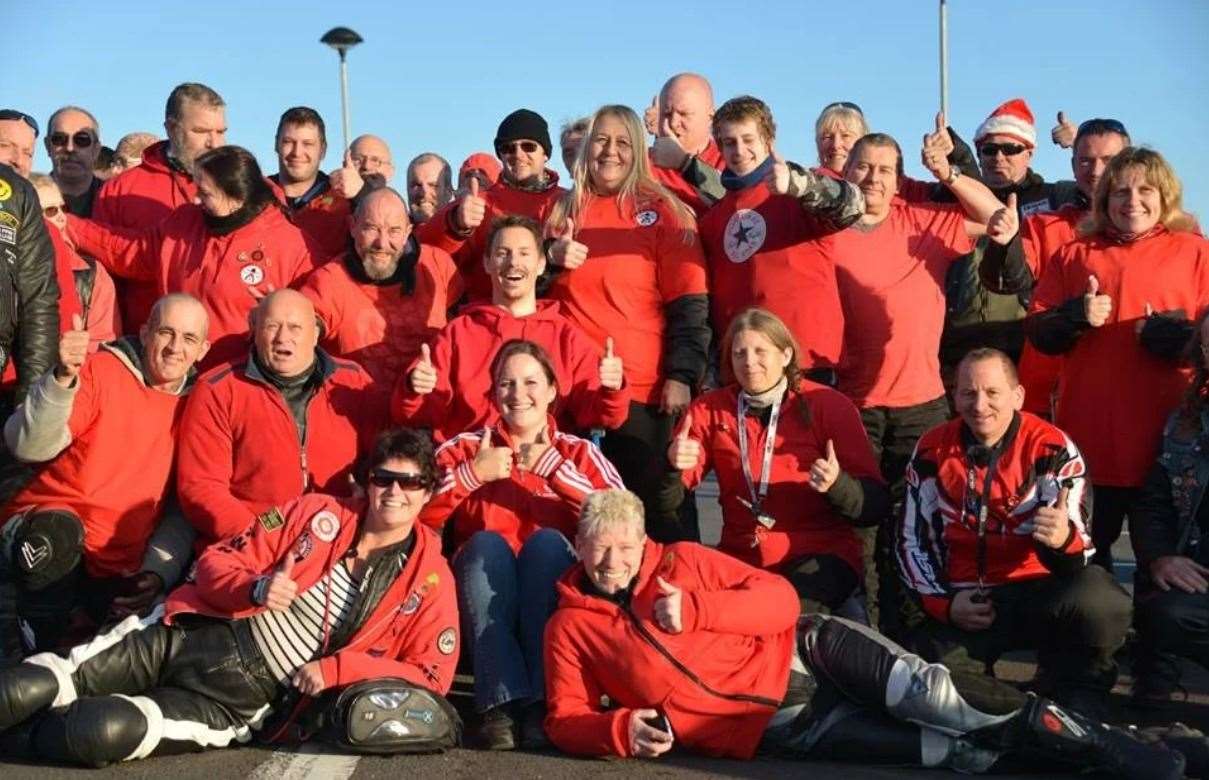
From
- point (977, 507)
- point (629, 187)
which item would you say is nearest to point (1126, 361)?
point (977, 507)

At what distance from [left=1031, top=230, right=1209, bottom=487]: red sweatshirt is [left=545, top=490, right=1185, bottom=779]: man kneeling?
1.76 meters

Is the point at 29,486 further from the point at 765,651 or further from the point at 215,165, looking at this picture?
the point at 765,651

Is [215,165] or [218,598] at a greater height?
[215,165]

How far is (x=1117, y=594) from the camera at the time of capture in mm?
6262

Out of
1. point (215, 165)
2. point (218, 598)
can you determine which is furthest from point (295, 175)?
point (218, 598)

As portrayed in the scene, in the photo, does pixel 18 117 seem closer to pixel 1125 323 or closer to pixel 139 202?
pixel 139 202

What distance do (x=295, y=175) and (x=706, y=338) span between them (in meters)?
2.56

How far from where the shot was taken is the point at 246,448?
6.93m

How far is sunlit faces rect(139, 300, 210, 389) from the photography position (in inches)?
272

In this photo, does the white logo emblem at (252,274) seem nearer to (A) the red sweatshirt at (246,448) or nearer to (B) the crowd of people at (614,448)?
(B) the crowd of people at (614,448)

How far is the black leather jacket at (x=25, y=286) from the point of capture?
710 centimetres

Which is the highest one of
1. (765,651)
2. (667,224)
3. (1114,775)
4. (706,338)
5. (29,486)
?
(667,224)

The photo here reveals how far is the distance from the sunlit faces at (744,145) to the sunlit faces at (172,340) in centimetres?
259

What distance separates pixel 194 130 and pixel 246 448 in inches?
93.2
